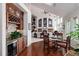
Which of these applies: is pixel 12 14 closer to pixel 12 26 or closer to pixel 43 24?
pixel 12 26

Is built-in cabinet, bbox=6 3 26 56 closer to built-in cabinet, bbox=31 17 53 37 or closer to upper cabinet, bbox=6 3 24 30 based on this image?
upper cabinet, bbox=6 3 24 30

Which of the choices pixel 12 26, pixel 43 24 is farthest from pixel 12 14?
pixel 43 24

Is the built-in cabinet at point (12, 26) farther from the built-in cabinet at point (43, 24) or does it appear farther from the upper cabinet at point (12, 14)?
the built-in cabinet at point (43, 24)

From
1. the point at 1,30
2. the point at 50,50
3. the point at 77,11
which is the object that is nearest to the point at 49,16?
the point at 77,11

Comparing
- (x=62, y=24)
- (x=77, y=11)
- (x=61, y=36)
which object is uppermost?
(x=77, y=11)

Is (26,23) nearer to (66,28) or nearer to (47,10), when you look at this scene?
(47,10)

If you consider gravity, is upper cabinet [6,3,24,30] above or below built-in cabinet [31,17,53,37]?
above

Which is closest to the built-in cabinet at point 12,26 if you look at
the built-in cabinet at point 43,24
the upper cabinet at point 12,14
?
the upper cabinet at point 12,14

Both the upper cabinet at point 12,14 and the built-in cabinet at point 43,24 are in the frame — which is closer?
the upper cabinet at point 12,14

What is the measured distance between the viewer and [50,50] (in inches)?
237

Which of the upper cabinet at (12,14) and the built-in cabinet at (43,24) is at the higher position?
the upper cabinet at (12,14)

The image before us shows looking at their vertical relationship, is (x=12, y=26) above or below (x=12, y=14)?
below

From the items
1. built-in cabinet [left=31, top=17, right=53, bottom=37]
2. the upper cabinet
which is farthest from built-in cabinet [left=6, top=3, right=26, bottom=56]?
built-in cabinet [left=31, top=17, right=53, bottom=37]

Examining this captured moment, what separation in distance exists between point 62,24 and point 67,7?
0.52 metres
